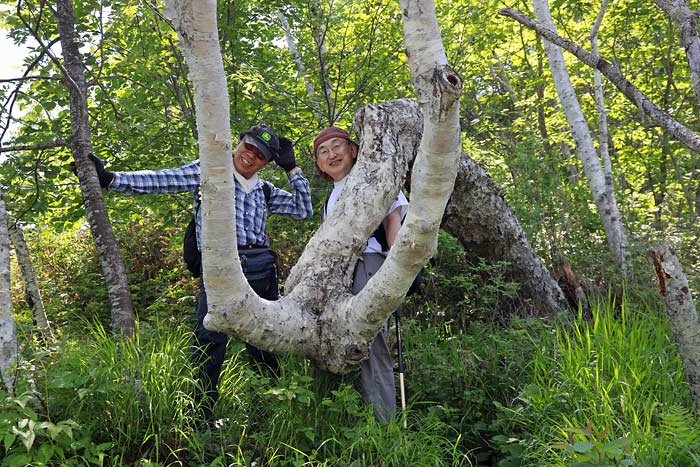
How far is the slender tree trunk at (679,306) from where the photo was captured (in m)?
3.31

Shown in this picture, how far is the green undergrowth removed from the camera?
273 centimetres

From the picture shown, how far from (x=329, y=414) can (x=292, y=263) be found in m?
3.17

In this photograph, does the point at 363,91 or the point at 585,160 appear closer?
the point at 363,91

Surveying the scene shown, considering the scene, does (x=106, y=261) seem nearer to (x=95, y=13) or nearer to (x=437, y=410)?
(x=437, y=410)

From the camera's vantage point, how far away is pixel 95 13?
5.42 metres

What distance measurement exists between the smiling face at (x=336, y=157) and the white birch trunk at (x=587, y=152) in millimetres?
3548

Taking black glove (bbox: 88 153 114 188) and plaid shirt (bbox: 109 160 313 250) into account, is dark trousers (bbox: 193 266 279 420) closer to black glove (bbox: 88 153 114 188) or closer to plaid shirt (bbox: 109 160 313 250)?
plaid shirt (bbox: 109 160 313 250)

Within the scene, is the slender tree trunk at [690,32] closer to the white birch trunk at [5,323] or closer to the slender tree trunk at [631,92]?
the slender tree trunk at [631,92]

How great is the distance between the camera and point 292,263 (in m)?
6.45

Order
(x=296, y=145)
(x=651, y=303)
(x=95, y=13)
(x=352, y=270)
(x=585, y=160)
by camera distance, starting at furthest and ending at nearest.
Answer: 1. (x=585, y=160)
2. (x=296, y=145)
3. (x=95, y=13)
4. (x=651, y=303)
5. (x=352, y=270)

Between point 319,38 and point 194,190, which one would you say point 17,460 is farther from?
point 319,38

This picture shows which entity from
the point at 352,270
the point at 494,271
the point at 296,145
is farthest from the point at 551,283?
the point at 296,145

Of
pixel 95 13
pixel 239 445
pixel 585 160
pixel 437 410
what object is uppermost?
pixel 95 13

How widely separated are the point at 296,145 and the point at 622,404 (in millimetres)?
4581
